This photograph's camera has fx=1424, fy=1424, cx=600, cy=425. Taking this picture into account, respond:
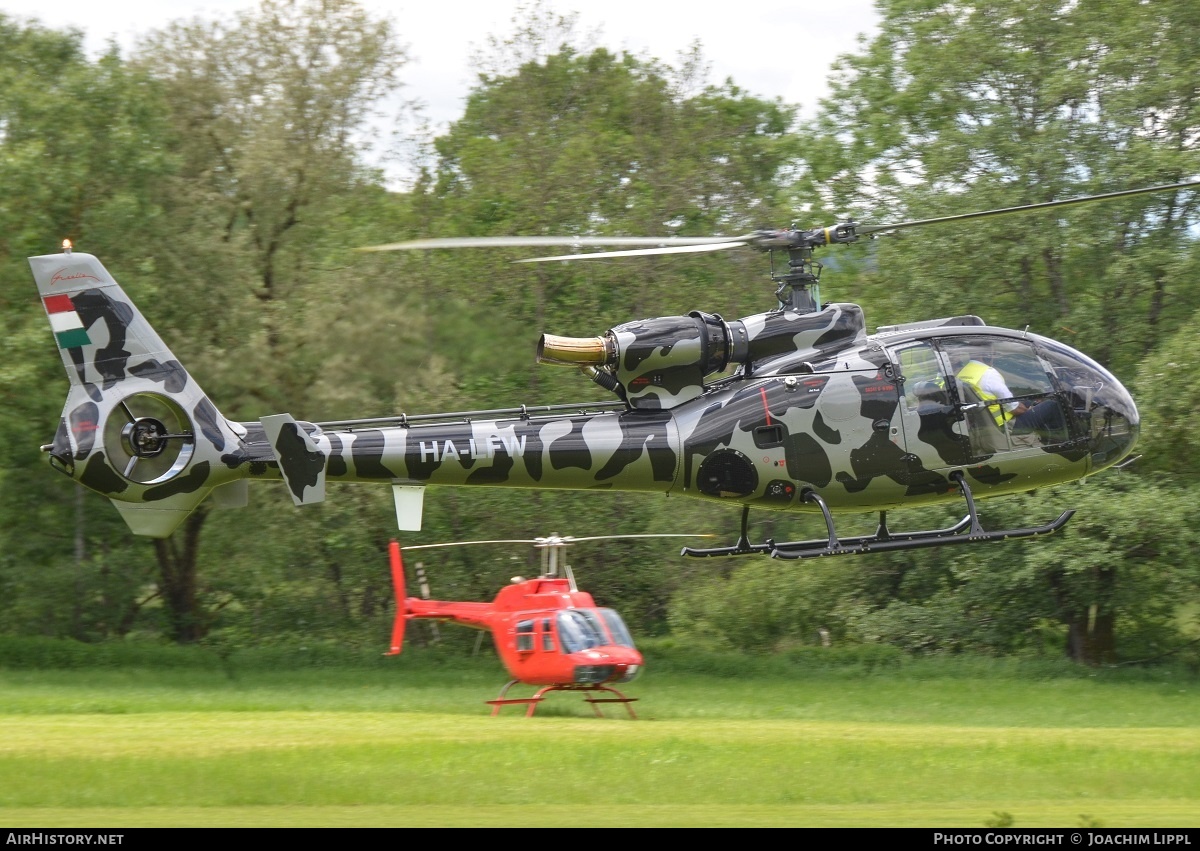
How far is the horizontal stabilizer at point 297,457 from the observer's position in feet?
45.0

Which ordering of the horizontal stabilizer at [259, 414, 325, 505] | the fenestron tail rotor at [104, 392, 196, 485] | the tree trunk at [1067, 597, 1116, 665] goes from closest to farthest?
1. the horizontal stabilizer at [259, 414, 325, 505]
2. the fenestron tail rotor at [104, 392, 196, 485]
3. the tree trunk at [1067, 597, 1116, 665]

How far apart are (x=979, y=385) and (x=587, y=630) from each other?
322 inches

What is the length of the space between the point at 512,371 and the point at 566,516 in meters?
3.10

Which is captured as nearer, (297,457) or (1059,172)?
(297,457)

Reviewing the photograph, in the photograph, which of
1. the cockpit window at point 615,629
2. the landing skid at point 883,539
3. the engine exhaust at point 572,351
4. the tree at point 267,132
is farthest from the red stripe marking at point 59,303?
the tree at point 267,132

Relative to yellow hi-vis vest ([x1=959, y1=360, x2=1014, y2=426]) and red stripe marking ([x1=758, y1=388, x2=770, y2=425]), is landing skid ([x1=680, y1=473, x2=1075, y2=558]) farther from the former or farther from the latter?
red stripe marking ([x1=758, y1=388, x2=770, y2=425])

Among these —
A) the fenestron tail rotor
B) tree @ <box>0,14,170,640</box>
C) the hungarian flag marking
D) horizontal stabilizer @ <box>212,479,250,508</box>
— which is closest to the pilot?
horizontal stabilizer @ <box>212,479,250,508</box>

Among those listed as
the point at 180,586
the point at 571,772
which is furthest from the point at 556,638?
the point at 180,586

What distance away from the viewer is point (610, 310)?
28141 mm

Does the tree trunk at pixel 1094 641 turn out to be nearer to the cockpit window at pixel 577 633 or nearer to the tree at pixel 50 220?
the cockpit window at pixel 577 633

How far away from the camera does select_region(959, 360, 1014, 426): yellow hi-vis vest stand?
13914 mm

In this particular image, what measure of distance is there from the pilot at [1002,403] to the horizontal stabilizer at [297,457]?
6.35 metres

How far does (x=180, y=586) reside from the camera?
30953mm

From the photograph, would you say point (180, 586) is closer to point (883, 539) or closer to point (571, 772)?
point (571, 772)
